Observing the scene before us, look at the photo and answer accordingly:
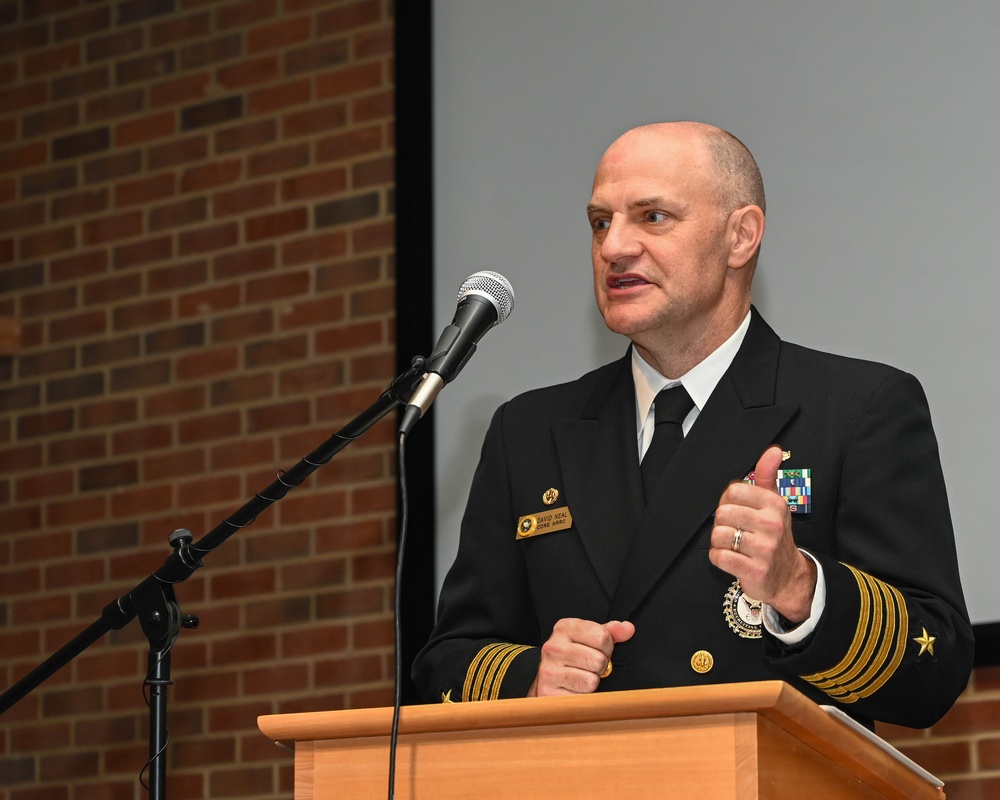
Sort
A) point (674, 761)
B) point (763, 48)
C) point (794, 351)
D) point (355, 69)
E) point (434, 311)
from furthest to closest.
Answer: point (355, 69) → point (434, 311) → point (763, 48) → point (794, 351) → point (674, 761)

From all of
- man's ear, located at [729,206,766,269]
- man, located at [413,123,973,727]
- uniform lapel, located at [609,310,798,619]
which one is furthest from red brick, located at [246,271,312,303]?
uniform lapel, located at [609,310,798,619]

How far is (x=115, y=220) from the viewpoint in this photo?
4320 millimetres

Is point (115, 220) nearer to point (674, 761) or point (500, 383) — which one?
point (500, 383)

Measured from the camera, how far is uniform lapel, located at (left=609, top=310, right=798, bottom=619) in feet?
7.34

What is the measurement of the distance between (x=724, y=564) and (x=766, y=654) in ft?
0.89

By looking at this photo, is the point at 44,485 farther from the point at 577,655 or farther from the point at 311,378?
the point at 577,655

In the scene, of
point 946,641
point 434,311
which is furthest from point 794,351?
point 434,311

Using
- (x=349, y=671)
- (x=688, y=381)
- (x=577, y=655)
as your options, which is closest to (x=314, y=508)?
(x=349, y=671)

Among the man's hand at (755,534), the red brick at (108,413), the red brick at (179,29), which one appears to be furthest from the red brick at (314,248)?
the man's hand at (755,534)

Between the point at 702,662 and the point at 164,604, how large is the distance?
28.7 inches

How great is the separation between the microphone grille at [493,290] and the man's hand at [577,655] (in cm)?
43

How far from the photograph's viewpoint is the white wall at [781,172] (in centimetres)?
314

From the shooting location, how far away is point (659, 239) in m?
2.45

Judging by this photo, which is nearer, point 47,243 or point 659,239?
point 659,239
